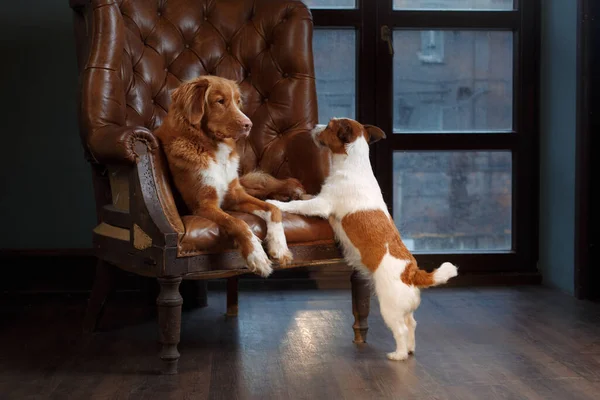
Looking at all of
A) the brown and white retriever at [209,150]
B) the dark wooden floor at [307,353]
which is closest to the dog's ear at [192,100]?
the brown and white retriever at [209,150]

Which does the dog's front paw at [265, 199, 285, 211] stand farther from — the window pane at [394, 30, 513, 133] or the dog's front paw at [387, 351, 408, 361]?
the window pane at [394, 30, 513, 133]

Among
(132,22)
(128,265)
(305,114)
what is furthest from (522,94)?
(128,265)

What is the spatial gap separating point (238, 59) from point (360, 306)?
4.20ft

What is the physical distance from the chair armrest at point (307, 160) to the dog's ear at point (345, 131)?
106mm

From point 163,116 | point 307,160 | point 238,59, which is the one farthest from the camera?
point 238,59

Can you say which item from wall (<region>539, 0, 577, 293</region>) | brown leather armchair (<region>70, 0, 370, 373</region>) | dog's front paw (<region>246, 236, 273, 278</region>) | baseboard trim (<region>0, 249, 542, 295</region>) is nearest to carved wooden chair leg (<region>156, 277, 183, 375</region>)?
brown leather armchair (<region>70, 0, 370, 373</region>)

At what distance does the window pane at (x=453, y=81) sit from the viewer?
4441mm

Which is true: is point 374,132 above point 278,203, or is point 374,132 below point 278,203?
above

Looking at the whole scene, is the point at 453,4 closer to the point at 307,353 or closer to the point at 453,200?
the point at 453,200

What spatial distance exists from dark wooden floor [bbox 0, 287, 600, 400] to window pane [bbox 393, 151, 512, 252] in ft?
1.69

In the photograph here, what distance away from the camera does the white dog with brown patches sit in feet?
9.39

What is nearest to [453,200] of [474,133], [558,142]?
[474,133]

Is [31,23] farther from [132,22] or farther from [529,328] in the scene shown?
[529,328]

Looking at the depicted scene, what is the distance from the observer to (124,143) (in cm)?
279
